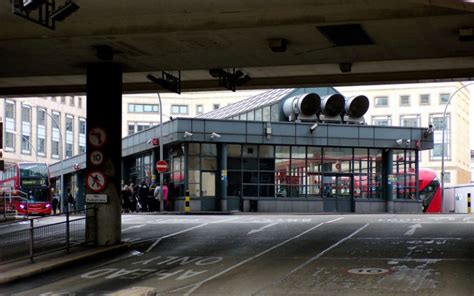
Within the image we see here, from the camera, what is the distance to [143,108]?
119 meters


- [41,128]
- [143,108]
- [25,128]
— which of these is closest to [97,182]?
[25,128]

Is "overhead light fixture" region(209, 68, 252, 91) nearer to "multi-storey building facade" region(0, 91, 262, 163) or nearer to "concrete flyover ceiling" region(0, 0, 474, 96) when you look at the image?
"concrete flyover ceiling" region(0, 0, 474, 96)

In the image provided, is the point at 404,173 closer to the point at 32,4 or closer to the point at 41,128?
the point at 32,4

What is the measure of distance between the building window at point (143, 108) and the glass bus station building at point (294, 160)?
7387 cm

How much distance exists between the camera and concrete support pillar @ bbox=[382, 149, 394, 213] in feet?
141

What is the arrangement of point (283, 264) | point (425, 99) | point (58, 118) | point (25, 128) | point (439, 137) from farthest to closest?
point (425, 99) < point (439, 137) < point (58, 118) < point (25, 128) < point (283, 264)

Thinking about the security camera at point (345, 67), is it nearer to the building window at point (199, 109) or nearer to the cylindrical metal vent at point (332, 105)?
the cylindrical metal vent at point (332, 105)

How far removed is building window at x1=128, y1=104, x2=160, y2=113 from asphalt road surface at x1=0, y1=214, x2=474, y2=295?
3816 inches

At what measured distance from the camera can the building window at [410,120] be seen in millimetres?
105125

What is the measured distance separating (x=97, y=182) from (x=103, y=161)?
617 millimetres

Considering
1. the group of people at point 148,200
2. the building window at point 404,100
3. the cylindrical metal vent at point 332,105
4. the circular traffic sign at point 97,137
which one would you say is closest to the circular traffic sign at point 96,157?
the circular traffic sign at point 97,137

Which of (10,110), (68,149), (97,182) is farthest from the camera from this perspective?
(68,149)

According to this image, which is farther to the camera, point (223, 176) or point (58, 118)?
point (58, 118)

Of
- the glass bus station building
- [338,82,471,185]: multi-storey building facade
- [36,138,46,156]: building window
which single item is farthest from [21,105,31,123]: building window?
the glass bus station building
